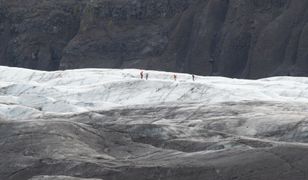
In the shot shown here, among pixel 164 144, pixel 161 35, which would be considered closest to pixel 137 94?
pixel 164 144

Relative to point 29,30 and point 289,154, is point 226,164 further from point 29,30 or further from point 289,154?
point 29,30

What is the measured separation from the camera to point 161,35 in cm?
12512

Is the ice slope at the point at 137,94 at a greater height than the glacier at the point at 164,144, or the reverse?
the glacier at the point at 164,144

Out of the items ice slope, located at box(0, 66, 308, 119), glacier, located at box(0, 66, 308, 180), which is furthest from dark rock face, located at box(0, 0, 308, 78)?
glacier, located at box(0, 66, 308, 180)

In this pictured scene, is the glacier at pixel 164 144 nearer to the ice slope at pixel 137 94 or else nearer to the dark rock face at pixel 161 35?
the ice slope at pixel 137 94

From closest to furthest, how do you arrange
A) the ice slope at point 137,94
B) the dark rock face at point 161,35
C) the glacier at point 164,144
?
the glacier at point 164,144 → the ice slope at point 137,94 → the dark rock face at point 161,35

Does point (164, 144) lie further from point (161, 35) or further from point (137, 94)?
point (161, 35)

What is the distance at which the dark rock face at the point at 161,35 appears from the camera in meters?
113

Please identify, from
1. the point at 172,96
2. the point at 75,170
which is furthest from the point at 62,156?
the point at 172,96

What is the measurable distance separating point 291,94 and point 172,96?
317 inches

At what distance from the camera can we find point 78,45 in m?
127

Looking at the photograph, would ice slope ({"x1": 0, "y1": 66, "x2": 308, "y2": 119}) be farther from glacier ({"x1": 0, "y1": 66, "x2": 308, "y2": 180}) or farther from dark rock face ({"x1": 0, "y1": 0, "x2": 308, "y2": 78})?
dark rock face ({"x1": 0, "y1": 0, "x2": 308, "y2": 78})

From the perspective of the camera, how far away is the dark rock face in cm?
11319

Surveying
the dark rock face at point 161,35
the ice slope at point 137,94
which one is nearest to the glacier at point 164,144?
the ice slope at point 137,94
